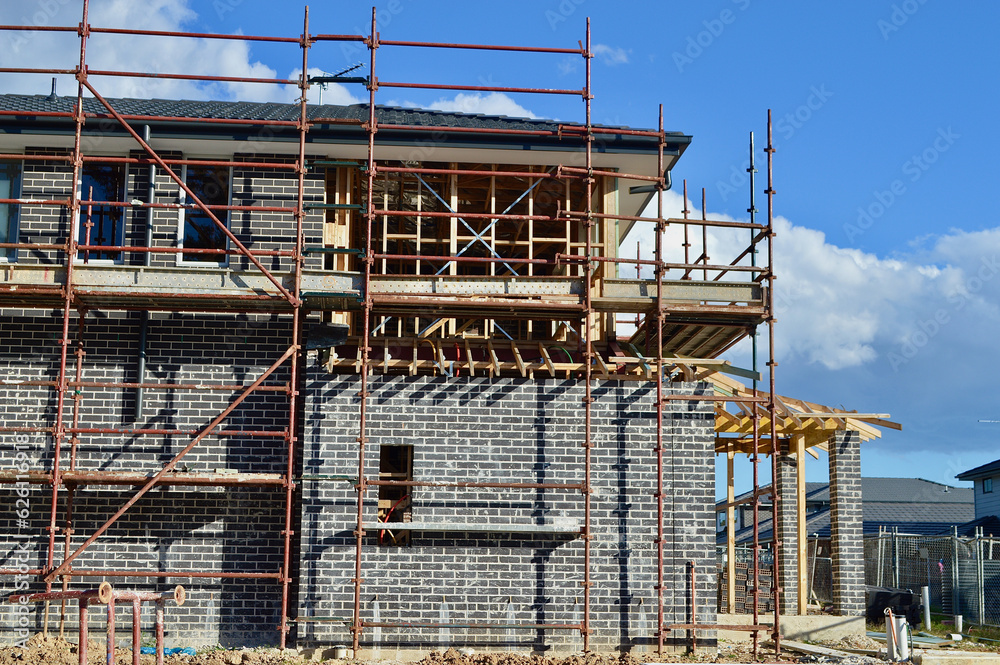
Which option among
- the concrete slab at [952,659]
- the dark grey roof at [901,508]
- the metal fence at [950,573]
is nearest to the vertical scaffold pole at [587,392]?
the concrete slab at [952,659]

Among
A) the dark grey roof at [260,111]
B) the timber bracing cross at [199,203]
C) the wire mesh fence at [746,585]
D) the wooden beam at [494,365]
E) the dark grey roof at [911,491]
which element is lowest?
the wire mesh fence at [746,585]

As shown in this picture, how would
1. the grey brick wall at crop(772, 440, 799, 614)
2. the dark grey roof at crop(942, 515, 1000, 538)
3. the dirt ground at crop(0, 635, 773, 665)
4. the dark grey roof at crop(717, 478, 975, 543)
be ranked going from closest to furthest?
the dirt ground at crop(0, 635, 773, 665) < the grey brick wall at crop(772, 440, 799, 614) < the dark grey roof at crop(942, 515, 1000, 538) < the dark grey roof at crop(717, 478, 975, 543)

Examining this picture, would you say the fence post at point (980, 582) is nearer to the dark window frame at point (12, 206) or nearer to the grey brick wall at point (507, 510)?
the grey brick wall at point (507, 510)

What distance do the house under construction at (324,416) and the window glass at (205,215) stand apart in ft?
0.45

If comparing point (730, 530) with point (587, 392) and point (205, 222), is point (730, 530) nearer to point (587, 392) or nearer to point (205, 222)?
point (587, 392)

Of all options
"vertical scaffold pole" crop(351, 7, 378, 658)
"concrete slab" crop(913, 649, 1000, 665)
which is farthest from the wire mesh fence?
"vertical scaffold pole" crop(351, 7, 378, 658)

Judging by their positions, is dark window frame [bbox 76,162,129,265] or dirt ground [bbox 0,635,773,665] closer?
dirt ground [bbox 0,635,773,665]

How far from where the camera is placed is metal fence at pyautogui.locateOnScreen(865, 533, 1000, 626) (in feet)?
75.1

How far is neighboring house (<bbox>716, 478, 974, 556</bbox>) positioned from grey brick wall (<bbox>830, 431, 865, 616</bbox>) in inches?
795

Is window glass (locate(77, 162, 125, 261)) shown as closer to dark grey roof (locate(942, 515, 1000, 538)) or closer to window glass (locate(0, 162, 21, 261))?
window glass (locate(0, 162, 21, 261))

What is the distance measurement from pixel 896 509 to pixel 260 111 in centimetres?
3844

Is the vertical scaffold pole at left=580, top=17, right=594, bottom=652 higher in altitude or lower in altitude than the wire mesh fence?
higher

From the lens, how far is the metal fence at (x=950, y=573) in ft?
75.1

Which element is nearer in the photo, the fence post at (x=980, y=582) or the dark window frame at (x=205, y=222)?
the dark window frame at (x=205, y=222)
